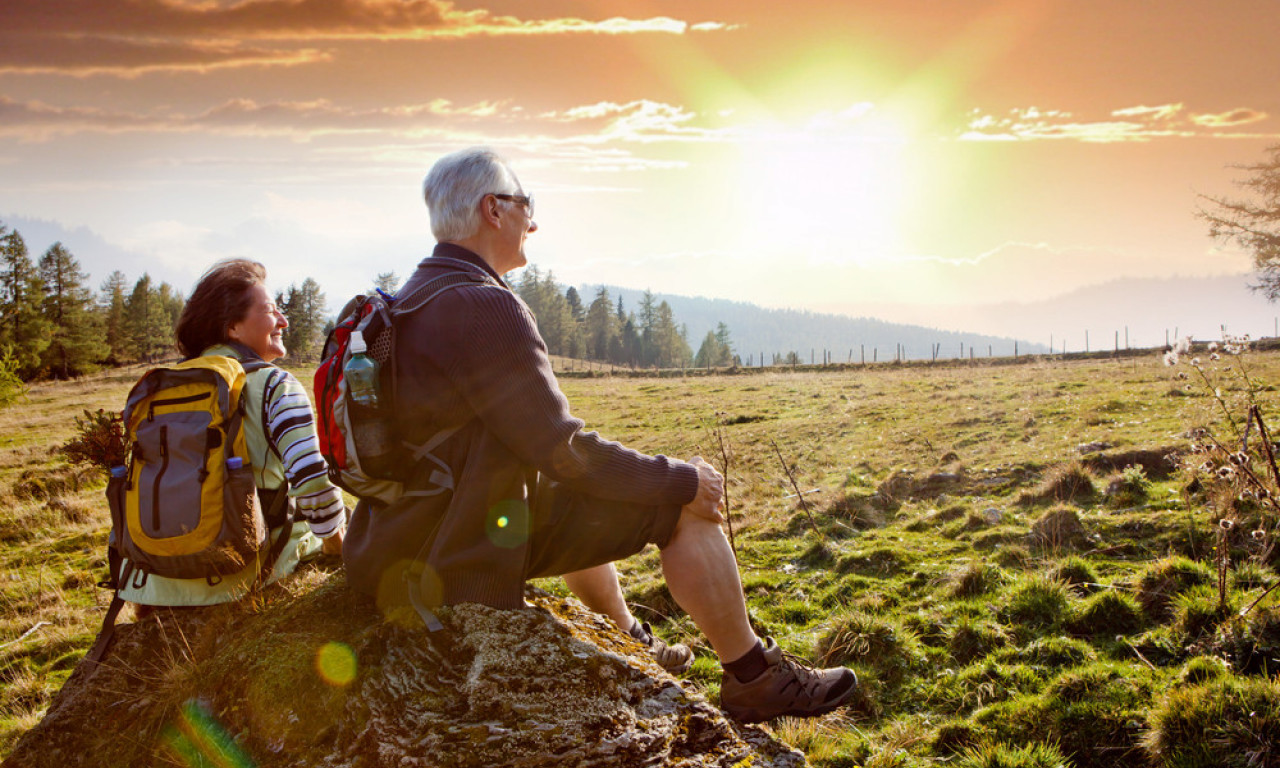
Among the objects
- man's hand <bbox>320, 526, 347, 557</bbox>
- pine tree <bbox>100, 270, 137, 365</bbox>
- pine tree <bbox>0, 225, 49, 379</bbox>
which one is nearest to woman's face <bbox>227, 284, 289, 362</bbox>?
man's hand <bbox>320, 526, 347, 557</bbox>

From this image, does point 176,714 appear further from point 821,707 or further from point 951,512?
point 951,512

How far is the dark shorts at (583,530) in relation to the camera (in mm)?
3195

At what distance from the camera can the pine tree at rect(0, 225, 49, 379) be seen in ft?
170

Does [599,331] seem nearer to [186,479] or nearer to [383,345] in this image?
[186,479]

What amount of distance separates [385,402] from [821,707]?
245cm

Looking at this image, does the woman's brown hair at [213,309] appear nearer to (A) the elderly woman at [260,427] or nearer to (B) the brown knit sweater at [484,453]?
(A) the elderly woman at [260,427]

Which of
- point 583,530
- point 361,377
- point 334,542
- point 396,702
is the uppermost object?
point 361,377

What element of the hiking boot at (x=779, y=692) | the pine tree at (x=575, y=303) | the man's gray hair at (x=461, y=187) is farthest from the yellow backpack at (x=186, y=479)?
the pine tree at (x=575, y=303)

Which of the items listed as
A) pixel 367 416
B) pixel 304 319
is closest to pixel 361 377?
pixel 367 416

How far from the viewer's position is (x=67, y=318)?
5822 centimetres

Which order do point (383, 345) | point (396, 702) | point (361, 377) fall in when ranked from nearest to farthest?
point (396, 702) < point (361, 377) < point (383, 345)

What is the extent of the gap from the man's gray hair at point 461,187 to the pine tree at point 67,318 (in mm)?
70701

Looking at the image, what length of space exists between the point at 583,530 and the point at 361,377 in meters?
1.21

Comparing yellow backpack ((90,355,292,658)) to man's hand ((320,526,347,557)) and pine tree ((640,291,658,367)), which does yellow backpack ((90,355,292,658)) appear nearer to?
man's hand ((320,526,347,557))
